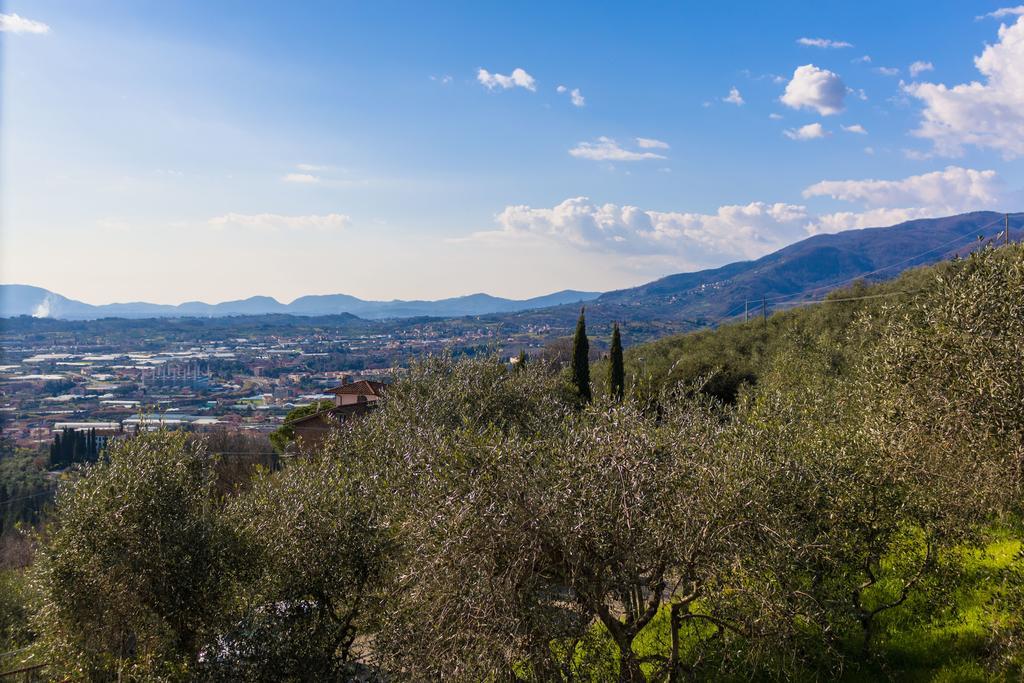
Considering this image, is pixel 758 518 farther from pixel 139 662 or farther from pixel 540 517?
pixel 139 662

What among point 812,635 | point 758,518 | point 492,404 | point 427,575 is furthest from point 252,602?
point 492,404

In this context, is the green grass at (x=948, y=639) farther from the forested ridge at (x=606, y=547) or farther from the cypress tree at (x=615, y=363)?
the cypress tree at (x=615, y=363)

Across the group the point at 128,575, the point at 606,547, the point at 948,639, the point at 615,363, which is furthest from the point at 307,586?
the point at 615,363

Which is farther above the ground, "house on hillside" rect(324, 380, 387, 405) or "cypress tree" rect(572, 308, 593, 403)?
"cypress tree" rect(572, 308, 593, 403)

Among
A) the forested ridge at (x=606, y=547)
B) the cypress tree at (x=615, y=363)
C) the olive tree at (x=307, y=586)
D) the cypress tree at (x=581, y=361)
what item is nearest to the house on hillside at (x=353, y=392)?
the cypress tree at (x=581, y=361)

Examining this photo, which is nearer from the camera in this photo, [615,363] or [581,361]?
[581,361]

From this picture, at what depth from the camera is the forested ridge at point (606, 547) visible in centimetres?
882

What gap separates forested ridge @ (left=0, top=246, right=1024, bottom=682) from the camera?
882 centimetres

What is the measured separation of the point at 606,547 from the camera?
8836mm

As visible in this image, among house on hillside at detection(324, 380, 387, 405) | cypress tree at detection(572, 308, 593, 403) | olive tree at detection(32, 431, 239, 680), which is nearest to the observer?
olive tree at detection(32, 431, 239, 680)

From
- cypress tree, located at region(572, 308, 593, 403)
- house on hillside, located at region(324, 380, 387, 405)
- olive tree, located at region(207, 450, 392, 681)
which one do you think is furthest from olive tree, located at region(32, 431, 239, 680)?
house on hillside, located at region(324, 380, 387, 405)

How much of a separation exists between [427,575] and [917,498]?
7.88m

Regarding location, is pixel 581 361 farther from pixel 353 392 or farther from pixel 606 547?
pixel 606 547

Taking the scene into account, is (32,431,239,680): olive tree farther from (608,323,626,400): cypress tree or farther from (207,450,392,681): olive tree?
(608,323,626,400): cypress tree
